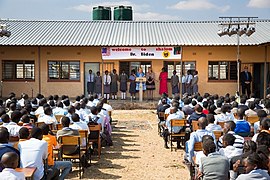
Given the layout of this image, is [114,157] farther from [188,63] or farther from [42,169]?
[188,63]

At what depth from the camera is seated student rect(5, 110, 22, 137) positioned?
772 cm

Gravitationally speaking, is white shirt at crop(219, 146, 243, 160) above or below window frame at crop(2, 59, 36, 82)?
below

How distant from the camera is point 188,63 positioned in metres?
22.4

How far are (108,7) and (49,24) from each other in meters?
7.24

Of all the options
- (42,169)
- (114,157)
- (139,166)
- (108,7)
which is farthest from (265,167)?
(108,7)

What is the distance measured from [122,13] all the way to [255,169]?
28.2m

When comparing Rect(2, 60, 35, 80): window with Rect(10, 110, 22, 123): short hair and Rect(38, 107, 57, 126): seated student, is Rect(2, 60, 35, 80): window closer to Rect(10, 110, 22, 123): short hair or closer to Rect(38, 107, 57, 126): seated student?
Rect(38, 107, 57, 126): seated student

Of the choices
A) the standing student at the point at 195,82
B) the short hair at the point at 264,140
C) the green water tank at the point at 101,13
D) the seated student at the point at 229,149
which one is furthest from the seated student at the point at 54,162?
the green water tank at the point at 101,13

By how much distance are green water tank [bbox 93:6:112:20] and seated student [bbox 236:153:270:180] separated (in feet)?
92.7

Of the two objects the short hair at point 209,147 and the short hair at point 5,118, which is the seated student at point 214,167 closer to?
the short hair at point 209,147

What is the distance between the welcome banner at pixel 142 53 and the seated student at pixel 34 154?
47.6ft

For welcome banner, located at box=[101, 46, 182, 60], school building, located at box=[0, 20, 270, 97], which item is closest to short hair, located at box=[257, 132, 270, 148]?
welcome banner, located at box=[101, 46, 182, 60]

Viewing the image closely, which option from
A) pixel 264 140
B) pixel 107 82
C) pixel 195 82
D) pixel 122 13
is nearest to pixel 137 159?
pixel 264 140

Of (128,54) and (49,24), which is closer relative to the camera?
(128,54)
